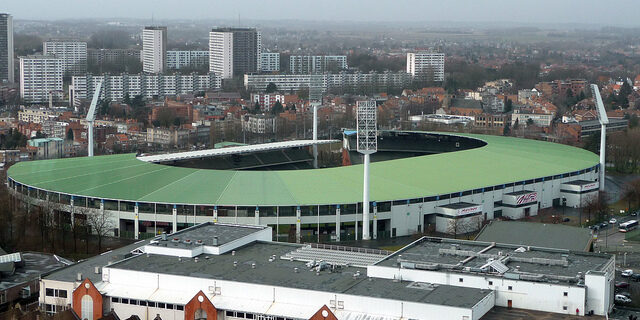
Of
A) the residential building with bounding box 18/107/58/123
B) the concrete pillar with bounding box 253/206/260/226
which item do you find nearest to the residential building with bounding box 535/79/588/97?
the residential building with bounding box 18/107/58/123

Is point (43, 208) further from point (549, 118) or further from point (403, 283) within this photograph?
point (549, 118)

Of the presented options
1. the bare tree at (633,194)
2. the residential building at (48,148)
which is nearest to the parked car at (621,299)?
the bare tree at (633,194)

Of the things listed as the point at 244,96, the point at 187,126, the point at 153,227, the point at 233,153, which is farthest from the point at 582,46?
the point at 153,227

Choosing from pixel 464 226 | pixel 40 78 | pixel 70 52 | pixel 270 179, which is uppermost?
pixel 70 52

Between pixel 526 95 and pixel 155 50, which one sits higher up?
pixel 155 50

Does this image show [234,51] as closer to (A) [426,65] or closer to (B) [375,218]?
(A) [426,65]

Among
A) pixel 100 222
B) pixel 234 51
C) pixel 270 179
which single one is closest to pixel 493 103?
pixel 234 51

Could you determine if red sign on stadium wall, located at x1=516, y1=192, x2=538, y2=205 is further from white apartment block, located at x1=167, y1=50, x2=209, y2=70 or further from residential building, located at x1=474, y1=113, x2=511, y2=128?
white apartment block, located at x1=167, y1=50, x2=209, y2=70
